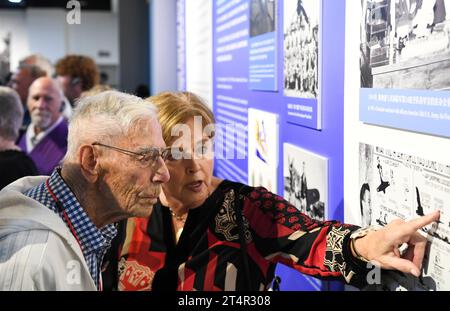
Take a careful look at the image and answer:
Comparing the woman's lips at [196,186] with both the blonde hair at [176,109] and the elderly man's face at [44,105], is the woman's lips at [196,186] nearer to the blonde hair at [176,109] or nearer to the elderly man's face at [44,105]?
the blonde hair at [176,109]

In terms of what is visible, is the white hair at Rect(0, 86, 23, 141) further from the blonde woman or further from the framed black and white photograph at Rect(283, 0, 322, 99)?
the framed black and white photograph at Rect(283, 0, 322, 99)

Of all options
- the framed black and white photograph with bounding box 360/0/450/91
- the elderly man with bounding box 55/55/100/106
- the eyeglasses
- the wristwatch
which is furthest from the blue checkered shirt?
the elderly man with bounding box 55/55/100/106

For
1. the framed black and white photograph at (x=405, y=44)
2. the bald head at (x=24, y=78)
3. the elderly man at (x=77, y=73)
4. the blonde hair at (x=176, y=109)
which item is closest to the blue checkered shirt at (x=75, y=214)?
the blonde hair at (x=176, y=109)

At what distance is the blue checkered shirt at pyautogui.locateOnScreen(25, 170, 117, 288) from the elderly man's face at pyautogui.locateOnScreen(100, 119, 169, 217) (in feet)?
0.26

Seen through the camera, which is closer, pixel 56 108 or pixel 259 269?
pixel 259 269

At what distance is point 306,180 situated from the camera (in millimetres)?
1839

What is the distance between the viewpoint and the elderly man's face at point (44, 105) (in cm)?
200

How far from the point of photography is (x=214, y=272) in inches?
60.1

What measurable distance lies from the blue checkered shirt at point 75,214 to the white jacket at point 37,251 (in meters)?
0.05

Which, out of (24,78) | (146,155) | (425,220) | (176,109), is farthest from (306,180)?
(24,78)

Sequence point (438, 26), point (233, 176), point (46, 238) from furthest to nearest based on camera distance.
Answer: point (233, 176) < point (438, 26) < point (46, 238)

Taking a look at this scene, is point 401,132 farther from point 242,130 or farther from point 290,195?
point 242,130

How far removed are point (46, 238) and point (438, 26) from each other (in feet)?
2.77

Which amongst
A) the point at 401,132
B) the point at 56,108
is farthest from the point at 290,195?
the point at 56,108
